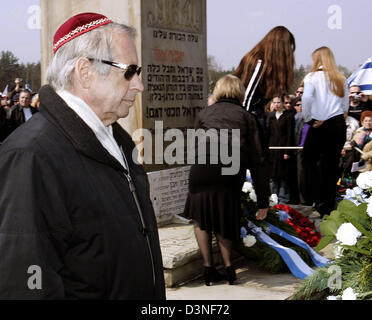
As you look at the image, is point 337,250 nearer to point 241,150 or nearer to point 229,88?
point 241,150

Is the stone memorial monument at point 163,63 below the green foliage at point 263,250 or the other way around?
the other way around

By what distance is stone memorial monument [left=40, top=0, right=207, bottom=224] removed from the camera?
18.8 feet

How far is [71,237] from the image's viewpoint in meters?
1.72

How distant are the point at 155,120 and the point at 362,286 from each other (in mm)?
3642

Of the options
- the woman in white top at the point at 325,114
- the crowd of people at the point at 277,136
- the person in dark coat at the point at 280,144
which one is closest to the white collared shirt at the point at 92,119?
the crowd of people at the point at 277,136

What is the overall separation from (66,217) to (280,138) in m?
7.83

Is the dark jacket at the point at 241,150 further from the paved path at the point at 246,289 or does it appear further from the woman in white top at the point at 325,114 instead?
the woman in white top at the point at 325,114

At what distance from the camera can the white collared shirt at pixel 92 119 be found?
1864mm

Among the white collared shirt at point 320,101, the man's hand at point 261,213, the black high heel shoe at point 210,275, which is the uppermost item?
the white collared shirt at point 320,101

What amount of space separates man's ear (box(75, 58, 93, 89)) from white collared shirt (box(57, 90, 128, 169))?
0.18 ft

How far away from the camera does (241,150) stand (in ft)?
15.9

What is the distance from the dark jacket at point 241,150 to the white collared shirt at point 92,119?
116 inches

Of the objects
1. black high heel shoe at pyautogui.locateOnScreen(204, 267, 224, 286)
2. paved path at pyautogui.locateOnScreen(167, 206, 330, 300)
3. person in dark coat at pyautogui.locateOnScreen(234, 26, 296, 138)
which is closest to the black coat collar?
paved path at pyautogui.locateOnScreen(167, 206, 330, 300)

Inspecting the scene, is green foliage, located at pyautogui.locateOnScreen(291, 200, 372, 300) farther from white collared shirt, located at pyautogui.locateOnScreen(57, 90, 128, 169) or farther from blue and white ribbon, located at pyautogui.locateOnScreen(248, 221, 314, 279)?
blue and white ribbon, located at pyautogui.locateOnScreen(248, 221, 314, 279)
